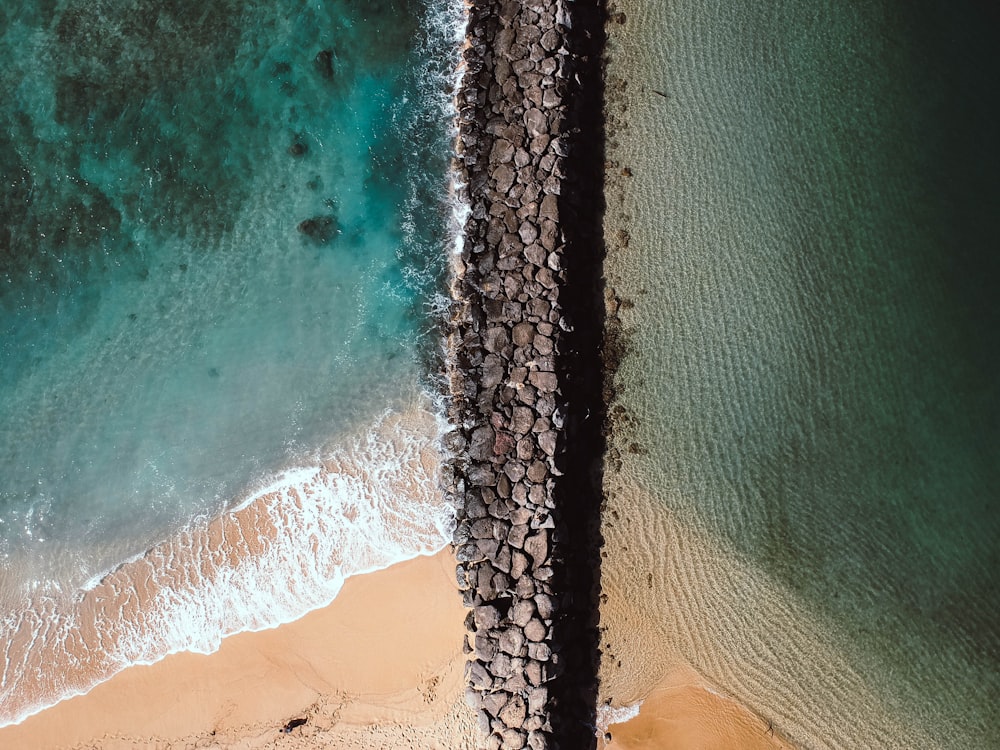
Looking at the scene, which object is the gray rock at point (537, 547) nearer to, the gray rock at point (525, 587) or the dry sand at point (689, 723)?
the gray rock at point (525, 587)

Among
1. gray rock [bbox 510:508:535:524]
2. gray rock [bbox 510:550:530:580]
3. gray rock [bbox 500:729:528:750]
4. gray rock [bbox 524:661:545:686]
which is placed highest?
gray rock [bbox 510:508:535:524]

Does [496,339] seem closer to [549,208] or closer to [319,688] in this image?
[549,208]

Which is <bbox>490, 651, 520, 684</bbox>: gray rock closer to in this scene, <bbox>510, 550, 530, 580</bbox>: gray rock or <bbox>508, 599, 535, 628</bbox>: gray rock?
<bbox>508, 599, 535, 628</bbox>: gray rock

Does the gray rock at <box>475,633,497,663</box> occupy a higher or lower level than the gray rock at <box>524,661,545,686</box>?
higher

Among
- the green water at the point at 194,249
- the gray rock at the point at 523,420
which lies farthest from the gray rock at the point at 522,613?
the green water at the point at 194,249

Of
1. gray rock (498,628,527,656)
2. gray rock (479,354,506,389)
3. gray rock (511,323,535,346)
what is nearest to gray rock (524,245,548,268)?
gray rock (511,323,535,346)

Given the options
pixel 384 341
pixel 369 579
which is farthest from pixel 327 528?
pixel 384 341

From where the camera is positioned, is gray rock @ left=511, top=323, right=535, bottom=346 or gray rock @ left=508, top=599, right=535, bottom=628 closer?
gray rock @ left=508, top=599, right=535, bottom=628

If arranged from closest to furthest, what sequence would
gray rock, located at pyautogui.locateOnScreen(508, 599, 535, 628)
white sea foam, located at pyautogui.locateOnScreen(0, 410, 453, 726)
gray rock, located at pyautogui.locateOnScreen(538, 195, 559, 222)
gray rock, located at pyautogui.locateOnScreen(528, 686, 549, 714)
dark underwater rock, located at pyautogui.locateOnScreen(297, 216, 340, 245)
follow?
gray rock, located at pyautogui.locateOnScreen(528, 686, 549, 714)
gray rock, located at pyautogui.locateOnScreen(508, 599, 535, 628)
gray rock, located at pyautogui.locateOnScreen(538, 195, 559, 222)
white sea foam, located at pyautogui.locateOnScreen(0, 410, 453, 726)
dark underwater rock, located at pyautogui.locateOnScreen(297, 216, 340, 245)
